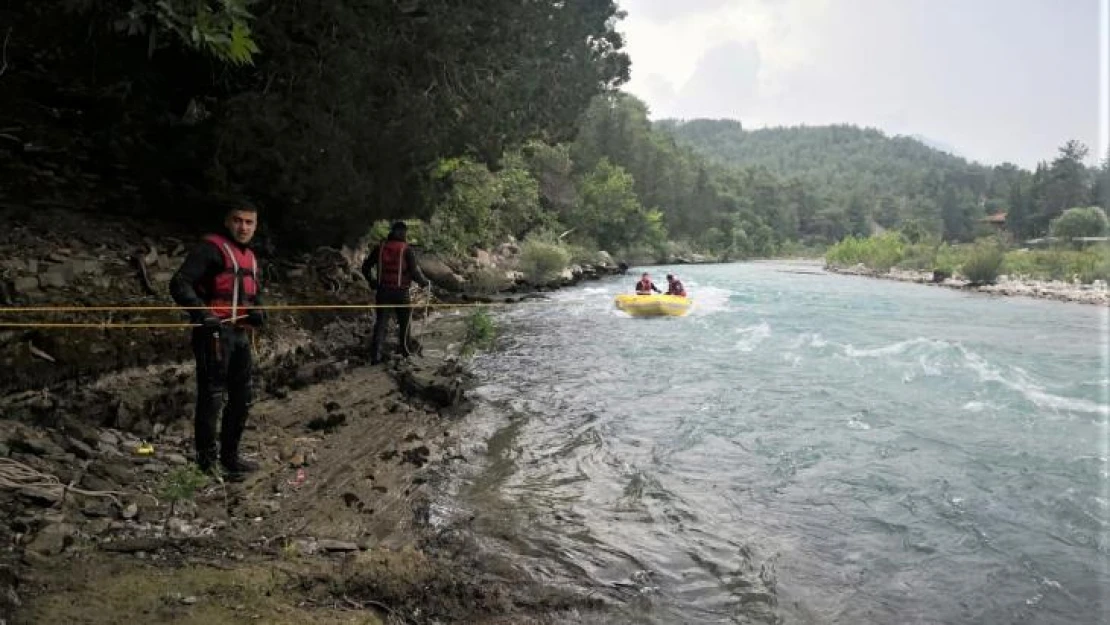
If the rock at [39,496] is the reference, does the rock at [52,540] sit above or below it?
below

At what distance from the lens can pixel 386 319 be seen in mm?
9125

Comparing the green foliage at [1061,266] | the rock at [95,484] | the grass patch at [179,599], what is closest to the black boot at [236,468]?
the rock at [95,484]

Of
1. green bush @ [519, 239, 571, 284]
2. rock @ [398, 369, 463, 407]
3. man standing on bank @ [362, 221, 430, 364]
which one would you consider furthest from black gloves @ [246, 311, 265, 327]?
green bush @ [519, 239, 571, 284]

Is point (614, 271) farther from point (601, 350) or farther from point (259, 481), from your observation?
point (259, 481)

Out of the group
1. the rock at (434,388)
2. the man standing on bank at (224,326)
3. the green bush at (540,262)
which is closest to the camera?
the man standing on bank at (224,326)

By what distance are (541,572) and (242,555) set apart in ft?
5.80

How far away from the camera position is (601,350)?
12.9 metres

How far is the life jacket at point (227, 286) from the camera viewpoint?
4.67 m

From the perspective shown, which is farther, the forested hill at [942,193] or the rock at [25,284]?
the forested hill at [942,193]

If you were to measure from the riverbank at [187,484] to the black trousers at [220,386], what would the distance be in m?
0.30

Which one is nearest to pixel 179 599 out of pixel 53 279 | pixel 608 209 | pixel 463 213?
pixel 53 279

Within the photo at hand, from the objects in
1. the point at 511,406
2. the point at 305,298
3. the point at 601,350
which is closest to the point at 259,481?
the point at 511,406

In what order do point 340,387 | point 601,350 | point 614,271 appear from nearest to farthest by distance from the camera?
1. point 340,387
2. point 601,350
3. point 614,271

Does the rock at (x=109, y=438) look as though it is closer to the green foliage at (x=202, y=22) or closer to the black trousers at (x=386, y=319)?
the green foliage at (x=202, y=22)
